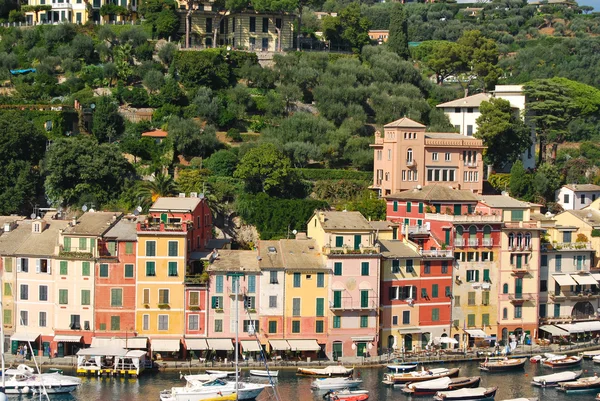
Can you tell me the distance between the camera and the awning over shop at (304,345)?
6575 centimetres

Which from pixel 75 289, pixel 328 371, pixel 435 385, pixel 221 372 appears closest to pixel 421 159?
pixel 328 371

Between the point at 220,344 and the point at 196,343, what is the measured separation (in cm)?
134

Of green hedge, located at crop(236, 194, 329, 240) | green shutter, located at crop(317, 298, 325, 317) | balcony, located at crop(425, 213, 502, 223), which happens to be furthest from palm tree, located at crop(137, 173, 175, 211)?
balcony, located at crop(425, 213, 502, 223)

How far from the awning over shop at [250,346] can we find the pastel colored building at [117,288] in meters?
6.17

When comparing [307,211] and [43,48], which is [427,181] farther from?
[43,48]

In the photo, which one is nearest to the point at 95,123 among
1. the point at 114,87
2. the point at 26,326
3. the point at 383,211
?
the point at 114,87

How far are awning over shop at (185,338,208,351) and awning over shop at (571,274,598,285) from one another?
24704 millimetres

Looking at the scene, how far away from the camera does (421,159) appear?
9062cm

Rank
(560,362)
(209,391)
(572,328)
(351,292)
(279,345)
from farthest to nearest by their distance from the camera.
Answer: (572,328) → (351,292) → (560,362) → (279,345) → (209,391)

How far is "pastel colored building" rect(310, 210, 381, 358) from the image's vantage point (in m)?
67.4

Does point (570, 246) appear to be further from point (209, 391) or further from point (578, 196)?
point (209, 391)

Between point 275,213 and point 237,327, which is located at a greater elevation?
point 275,213

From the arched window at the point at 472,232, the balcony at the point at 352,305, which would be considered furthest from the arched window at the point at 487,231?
the balcony at the point at 352,305

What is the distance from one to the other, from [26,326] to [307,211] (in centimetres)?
2448
